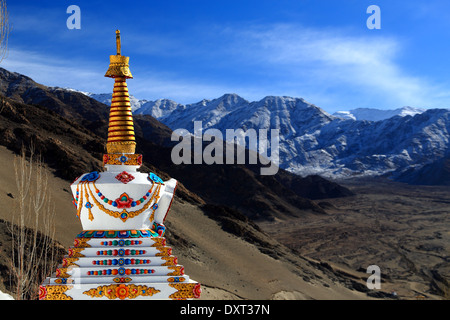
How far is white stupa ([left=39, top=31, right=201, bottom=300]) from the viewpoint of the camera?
9.17m

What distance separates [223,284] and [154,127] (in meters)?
83.7

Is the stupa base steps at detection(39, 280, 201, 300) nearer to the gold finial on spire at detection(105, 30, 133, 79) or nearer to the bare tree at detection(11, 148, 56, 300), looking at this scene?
the bare tree at detection(11, 148, 56, 300)

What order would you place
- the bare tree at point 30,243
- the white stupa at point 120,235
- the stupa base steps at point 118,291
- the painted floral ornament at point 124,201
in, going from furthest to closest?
the bare tree at point 30,243 → the painted floral ornament at point 124,201 → the white stupa at point 120,235 → the stupa base steps at point 118,291

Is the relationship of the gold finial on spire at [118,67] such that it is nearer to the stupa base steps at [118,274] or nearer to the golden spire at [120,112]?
the golden spire at [120,112]

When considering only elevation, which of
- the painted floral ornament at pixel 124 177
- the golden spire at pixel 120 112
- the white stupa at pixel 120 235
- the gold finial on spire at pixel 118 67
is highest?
the gold finial on spire at pixel 118 67

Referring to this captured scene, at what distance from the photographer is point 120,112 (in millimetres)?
10602

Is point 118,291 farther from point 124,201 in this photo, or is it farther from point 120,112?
point 120,112

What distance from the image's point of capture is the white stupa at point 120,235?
9.17 meters

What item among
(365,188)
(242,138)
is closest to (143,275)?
(365,188)

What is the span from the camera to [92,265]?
30.8 ft

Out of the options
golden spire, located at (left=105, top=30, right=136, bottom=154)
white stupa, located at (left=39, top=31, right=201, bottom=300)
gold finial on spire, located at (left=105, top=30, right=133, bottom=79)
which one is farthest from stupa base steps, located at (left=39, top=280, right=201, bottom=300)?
gold finial on spire, located at (left=105, top=30, right=133, bottom=79)

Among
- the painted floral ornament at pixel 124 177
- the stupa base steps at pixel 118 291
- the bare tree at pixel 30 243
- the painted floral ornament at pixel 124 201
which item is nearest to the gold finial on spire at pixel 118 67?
the painted floral ornament at pixel 124 177

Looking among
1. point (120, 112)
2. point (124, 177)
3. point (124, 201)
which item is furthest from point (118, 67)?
point (124, 201)

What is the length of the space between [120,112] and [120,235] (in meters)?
2.68
